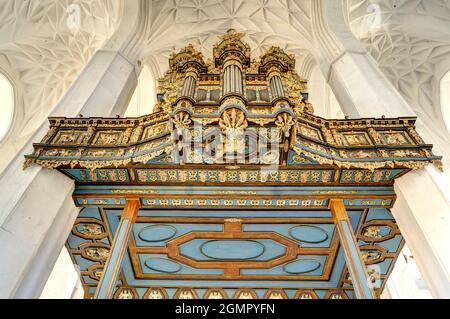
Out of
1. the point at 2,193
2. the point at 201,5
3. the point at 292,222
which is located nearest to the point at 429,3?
the point at 201,5

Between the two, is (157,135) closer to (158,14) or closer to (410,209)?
(410,209)

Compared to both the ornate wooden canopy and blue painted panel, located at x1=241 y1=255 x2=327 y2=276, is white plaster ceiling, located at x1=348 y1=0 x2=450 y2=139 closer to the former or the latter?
the ornate wooden canopy

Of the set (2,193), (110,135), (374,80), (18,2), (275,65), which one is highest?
(18,2)

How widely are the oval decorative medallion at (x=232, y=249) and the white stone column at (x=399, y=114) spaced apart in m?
2.84

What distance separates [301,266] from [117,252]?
13.7ft

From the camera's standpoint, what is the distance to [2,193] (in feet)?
17.5

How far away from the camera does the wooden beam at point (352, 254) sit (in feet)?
15.3

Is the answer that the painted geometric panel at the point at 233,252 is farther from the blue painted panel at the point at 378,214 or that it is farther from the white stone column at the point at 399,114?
the white stone column at the point at 399,114

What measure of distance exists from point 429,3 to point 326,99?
522cm

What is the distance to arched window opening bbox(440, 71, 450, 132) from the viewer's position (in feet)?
41.5

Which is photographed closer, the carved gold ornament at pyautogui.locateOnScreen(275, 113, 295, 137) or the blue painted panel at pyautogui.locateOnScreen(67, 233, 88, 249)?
the carved gold ornament at pyautogui.locateOnScreen(275, 113, 295, 137)

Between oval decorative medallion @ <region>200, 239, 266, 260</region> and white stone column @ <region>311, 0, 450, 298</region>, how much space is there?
2.84 m

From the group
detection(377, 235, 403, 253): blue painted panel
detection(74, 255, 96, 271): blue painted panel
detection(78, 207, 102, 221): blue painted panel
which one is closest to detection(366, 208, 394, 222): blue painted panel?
detection(377, 235, 403, 253): blue painted panel

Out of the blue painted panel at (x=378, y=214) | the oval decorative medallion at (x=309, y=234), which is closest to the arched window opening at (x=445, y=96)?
the blue painted panel at (x=378, y=214)
